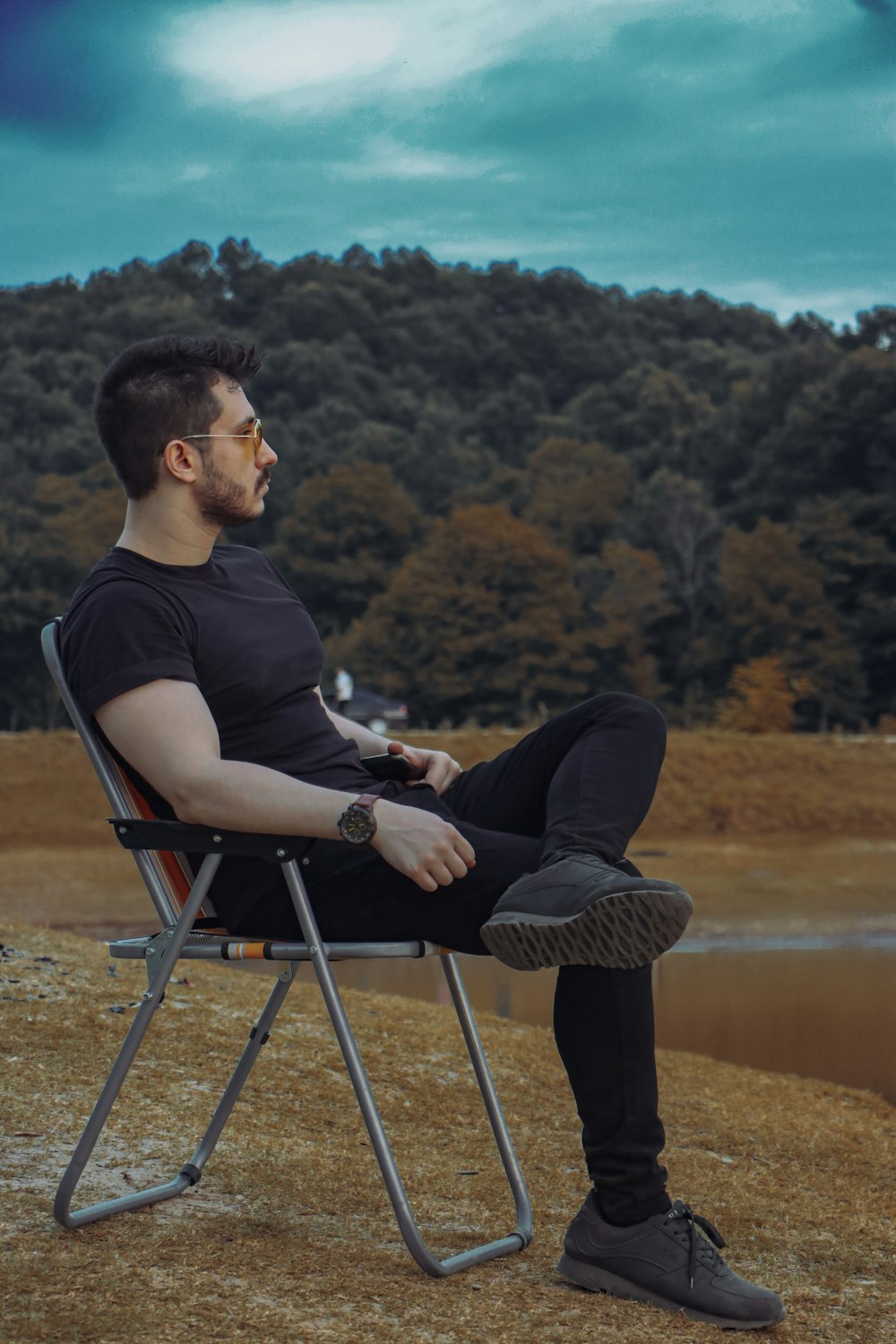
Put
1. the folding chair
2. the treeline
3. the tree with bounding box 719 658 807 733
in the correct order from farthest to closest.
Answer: the treeline, the tree with bounding box 719 658 807 733, the folding chair

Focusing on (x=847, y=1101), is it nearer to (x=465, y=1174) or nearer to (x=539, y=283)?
(x=465, y=1174)

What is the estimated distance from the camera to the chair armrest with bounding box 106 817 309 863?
2.56 meters

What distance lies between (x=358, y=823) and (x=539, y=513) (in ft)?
180

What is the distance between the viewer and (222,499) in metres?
2.89

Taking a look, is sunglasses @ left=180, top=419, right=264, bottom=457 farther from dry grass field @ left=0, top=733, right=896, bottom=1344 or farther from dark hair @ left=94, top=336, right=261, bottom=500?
dry grass field @ left=0, top=733, right=896, bottom=1344

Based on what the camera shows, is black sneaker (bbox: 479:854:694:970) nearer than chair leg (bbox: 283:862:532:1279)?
Yes

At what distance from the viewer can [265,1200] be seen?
311 cm

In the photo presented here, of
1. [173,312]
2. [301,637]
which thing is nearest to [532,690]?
[173,312]

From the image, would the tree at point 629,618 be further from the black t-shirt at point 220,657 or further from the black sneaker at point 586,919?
the black sneaker at point 586,919

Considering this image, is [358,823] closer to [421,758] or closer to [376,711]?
[421,758]

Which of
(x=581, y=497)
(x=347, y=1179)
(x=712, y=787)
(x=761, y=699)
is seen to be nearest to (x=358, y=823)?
(x=347, y=1179)

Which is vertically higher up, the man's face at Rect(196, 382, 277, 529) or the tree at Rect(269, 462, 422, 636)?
the man's face at Rect(196, 382, 277, 529)

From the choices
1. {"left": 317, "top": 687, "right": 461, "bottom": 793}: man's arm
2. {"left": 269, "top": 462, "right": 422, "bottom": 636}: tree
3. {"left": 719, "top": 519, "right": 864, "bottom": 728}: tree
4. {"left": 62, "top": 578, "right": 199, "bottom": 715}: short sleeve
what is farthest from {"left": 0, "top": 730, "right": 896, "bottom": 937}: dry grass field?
{"left": 269, "top": 462, "right": 422, "bottom": 636}: tree

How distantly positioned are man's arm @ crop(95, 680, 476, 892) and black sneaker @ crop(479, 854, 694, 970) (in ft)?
0.52
